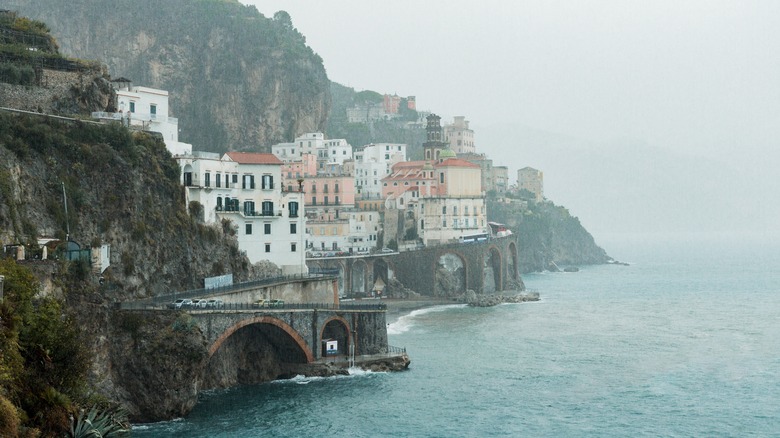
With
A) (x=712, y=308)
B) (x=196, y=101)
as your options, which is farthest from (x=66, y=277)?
(x=196, y=101)

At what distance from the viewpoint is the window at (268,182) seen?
102625mm

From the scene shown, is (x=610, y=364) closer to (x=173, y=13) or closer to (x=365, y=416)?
(x=365, y=416)

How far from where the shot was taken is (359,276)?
161625 mm

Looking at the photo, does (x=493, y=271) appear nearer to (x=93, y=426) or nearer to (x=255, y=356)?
(x=255, y=356)

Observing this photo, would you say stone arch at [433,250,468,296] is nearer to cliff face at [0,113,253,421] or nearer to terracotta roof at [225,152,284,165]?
terracotta roof at [225,152,284,165]

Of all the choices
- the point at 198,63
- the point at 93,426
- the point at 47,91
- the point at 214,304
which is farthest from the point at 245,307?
the point at 198,63

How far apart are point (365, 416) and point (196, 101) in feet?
406

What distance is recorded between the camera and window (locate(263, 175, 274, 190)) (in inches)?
4040

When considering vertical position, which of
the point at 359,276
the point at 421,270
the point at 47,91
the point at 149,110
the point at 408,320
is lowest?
the point at 408,320

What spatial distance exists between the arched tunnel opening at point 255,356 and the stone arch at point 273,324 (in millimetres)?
234

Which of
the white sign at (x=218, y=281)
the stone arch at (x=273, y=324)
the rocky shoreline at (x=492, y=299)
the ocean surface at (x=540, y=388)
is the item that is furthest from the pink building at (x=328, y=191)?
the stone arch at (x=273, y=324)

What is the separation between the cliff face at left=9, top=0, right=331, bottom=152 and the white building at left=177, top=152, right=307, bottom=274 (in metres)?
83.0

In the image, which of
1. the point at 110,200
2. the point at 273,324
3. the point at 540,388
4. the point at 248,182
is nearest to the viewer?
the point at 110,200

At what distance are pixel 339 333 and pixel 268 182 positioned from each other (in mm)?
20050
